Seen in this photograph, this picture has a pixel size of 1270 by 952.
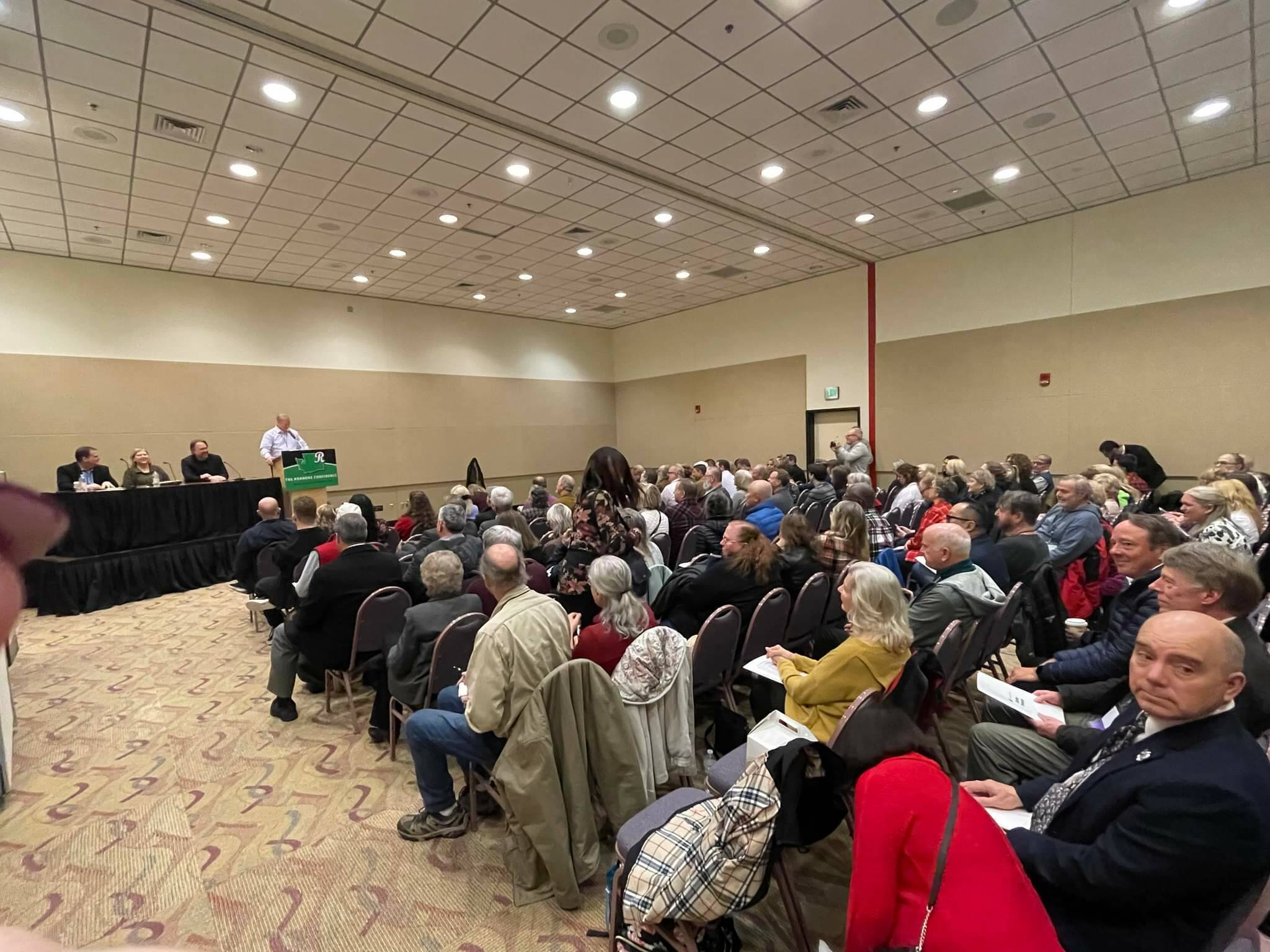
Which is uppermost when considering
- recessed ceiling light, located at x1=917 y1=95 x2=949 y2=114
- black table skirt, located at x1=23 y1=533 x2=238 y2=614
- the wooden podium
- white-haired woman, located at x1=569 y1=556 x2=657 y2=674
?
recessed ceiling light, located at x1=917 y1=95 x2=949 y2=114

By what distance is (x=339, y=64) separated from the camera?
166 inches

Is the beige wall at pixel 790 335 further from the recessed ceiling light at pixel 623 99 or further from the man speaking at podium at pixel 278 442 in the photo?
the man speaking at podium at pixel 278 442

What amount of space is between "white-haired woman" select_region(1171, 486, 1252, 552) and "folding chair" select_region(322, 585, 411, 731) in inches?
186

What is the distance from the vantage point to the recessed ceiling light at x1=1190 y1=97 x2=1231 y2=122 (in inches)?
205

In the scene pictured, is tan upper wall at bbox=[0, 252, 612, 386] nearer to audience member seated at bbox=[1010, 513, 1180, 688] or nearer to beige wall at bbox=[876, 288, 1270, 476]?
beige wall at bbox=[876, 288, 1270, 476]

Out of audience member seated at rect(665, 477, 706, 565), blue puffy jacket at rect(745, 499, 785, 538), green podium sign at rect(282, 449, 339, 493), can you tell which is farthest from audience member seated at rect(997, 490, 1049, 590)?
green podium sign at rect(282, 449, 339, 493)

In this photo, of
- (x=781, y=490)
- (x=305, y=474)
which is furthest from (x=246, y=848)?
(x=305, y=474)

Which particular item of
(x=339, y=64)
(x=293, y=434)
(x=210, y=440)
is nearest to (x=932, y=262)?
(x=339, y=64)

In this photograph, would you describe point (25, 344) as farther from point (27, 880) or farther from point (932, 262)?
point (932, 262)

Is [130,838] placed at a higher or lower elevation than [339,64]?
lower

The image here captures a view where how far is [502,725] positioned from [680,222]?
23.6ft

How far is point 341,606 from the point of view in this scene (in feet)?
11.0

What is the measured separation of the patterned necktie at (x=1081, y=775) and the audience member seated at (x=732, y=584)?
1.61m

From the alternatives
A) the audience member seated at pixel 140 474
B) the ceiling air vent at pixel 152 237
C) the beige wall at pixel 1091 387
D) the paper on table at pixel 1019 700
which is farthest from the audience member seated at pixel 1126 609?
the ceiling air vent at pixel 152 237
